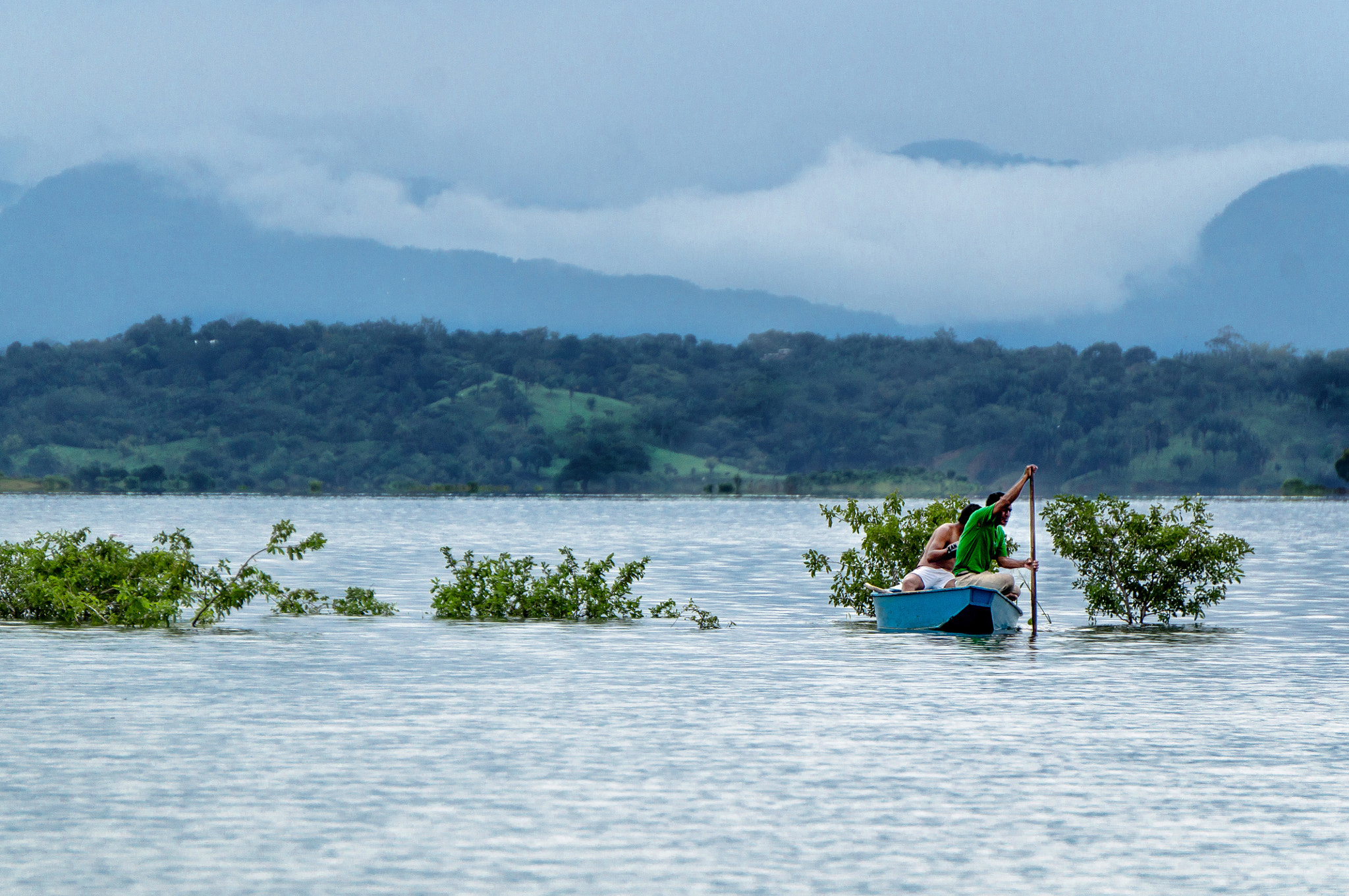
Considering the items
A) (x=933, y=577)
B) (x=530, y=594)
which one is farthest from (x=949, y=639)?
(x=530, y=594)

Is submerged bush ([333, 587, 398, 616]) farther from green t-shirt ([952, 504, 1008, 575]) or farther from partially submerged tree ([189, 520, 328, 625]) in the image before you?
green t-shirt ([952, 504, 1008, 575])

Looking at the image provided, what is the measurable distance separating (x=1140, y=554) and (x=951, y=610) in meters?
4.80

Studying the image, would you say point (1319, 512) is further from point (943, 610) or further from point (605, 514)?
point (943, 610)

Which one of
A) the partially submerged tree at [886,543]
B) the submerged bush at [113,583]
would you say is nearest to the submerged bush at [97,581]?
the submerged bush at [113,583]

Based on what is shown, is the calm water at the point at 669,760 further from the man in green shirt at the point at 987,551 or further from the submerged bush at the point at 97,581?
the man in green shirt at the point at 987,551

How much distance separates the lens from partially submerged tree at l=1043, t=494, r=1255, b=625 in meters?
30.9

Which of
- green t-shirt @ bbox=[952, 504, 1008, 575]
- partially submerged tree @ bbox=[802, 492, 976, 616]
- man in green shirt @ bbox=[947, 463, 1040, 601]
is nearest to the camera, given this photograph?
man in green shirt @ bbox=[947, 463, 1040, 601]

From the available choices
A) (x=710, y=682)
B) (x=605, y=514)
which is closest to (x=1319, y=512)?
(x=605, y=514)

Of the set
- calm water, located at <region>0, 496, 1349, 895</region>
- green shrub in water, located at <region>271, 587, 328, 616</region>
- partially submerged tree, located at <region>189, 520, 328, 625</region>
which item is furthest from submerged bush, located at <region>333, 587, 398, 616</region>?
partially submerged tree, located at <region>189, 520, 328, 625</region>

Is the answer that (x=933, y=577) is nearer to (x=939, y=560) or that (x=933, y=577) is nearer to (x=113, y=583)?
(x=939, y=560)

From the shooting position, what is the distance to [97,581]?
30.5 metres

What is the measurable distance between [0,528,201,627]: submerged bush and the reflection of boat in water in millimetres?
11724

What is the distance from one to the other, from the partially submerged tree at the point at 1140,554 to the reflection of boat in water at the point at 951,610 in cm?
209

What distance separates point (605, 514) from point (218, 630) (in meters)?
121
